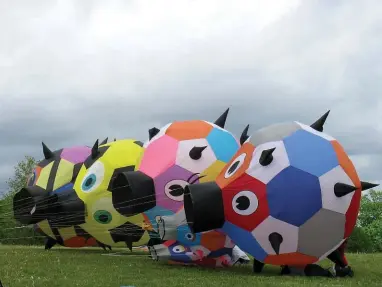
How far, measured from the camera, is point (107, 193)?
560 inches

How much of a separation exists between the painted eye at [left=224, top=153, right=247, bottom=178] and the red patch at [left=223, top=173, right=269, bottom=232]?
0.96 feet

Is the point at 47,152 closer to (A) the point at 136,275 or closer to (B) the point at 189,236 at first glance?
(B) the point at 189,236

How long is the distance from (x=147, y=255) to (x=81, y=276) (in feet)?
14.0

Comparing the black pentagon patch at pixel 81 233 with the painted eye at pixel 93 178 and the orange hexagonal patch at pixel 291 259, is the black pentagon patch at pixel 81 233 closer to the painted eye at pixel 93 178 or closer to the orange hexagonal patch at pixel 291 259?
the painted eye at pixel 93 178

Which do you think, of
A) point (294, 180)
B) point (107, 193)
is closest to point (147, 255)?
point (107, 193)

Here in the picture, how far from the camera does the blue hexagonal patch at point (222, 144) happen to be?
1189 cm

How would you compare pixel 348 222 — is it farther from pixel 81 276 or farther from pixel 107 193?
→ pixel 107 193

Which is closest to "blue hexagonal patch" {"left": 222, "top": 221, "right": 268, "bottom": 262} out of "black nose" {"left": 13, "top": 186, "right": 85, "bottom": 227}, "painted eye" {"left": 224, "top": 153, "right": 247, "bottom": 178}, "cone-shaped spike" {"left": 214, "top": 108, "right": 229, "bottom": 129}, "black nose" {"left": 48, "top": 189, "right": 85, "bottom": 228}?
"painted eye" {"left": 224, "top": 153, "right": 247, "bottom": 178}

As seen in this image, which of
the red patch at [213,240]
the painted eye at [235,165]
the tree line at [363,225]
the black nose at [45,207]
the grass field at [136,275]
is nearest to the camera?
the grass field at [136,275]

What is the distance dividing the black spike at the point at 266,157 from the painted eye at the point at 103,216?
5.69m

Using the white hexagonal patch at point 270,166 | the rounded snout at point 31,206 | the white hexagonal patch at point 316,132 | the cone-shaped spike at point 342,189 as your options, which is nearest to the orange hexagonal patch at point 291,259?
the cone-shaped spike at point 342,189

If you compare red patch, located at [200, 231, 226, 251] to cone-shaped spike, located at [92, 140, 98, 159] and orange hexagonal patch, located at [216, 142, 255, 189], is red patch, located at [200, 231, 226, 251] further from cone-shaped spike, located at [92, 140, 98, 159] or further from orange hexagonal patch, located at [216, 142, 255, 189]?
cone-shaped spike, located at [92, 140, 98, 159]

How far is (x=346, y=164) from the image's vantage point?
10.2m

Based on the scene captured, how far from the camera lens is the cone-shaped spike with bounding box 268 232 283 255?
31.8 feet
